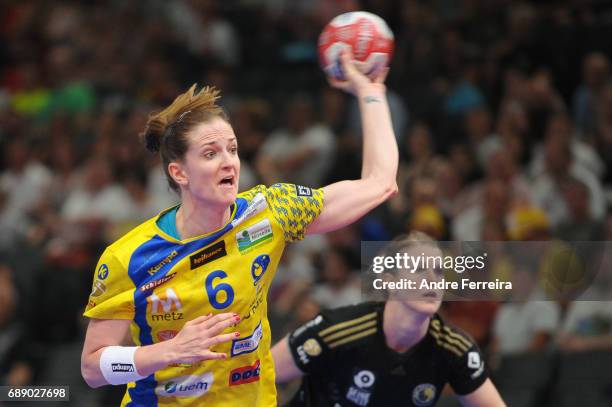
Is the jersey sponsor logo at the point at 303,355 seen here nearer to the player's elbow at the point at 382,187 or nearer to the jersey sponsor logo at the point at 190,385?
the jersey sponsor logo at the point at 190,385

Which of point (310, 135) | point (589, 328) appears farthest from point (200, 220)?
point (310, 135)

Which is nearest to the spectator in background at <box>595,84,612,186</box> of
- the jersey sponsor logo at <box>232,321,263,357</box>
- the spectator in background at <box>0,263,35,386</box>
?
the spectator in background at <box>0,263,35,386</box>

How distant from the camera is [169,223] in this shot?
167 inches

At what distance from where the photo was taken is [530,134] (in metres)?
9.89

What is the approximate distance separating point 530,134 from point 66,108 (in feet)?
19.9

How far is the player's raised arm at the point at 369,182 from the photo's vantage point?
4.34 meters

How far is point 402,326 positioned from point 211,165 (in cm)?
156

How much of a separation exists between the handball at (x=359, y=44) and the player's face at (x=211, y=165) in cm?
80

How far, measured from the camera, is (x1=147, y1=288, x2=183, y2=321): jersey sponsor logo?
13.4 feet

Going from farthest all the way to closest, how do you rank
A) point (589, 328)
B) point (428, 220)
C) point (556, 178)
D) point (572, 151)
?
point (572, 151)
point (556, 178)
point (428, 220)
point (589, 328)

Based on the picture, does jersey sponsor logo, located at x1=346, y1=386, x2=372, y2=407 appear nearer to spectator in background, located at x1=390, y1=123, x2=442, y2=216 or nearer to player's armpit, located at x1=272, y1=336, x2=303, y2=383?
player's armpit, located at x1=272, y1=336, x2=303, y2=383

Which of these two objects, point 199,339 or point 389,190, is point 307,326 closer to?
point 389,190

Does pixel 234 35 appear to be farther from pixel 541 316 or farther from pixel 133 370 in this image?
pixel 133 370

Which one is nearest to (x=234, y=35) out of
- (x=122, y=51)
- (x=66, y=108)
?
(x=122, y=51)
